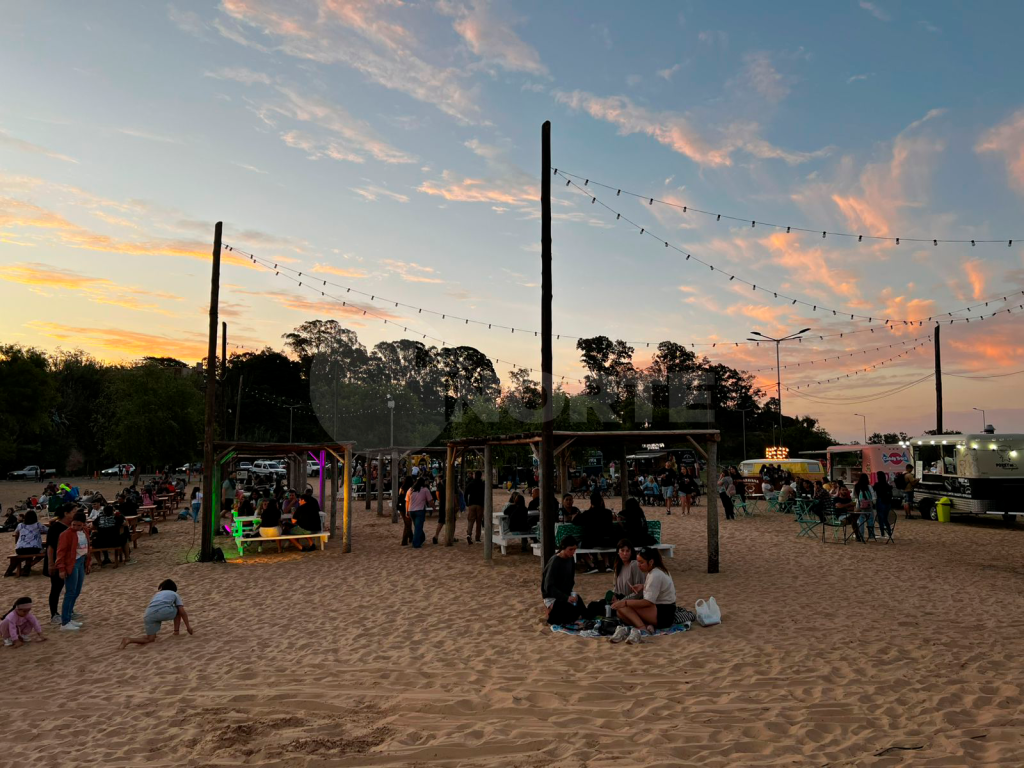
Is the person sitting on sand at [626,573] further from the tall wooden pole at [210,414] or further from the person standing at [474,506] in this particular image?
the tall wooden pole at [210,414]

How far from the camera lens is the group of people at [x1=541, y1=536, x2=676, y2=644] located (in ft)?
25.8

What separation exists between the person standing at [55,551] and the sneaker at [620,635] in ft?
22.1

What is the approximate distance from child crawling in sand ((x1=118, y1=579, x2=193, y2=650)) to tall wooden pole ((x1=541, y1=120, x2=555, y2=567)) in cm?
491

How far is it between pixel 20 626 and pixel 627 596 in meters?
6.97

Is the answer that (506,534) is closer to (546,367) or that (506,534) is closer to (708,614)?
(546,367)

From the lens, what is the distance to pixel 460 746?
16.3 feet

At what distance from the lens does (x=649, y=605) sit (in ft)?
25.9

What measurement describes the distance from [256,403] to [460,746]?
73498 millimetres

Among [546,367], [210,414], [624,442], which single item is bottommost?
[624,442]

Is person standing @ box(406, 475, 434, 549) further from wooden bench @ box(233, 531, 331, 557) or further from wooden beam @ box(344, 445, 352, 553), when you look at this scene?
wooden bench @ box(233, 531, 331, 557)

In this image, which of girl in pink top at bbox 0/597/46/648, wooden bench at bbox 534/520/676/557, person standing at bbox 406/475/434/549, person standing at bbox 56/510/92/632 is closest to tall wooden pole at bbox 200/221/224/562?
person standing at bbox 406/475/434/549

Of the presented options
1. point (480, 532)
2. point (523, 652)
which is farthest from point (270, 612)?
point (480, 532)

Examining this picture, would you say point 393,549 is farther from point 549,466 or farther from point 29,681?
point 29,681

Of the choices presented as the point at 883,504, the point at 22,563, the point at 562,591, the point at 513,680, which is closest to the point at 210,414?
the point at 22,563
